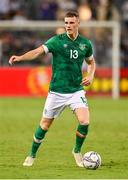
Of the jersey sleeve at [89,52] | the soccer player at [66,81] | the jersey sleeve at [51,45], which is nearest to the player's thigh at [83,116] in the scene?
the soccer player at [66,81]

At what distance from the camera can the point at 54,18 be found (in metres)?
31.1

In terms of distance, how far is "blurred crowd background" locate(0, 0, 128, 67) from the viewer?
2931cm

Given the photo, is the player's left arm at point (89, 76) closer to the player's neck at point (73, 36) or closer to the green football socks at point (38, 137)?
the player's neck at point (73, 36)

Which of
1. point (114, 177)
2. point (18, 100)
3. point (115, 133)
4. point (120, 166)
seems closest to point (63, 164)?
point (120, 166)

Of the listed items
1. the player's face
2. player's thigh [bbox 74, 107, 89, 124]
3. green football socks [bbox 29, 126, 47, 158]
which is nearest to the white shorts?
player's thigh [bbox 74, 107, 89, 124]

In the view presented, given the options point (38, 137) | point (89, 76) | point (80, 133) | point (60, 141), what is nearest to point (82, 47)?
point (89, 76)

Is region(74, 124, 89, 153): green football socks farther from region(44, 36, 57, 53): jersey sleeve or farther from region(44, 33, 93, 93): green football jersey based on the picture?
region(44, 36, 57, 53): jersey sleeve

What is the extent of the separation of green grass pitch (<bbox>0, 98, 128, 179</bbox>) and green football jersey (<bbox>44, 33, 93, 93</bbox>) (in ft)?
4.09

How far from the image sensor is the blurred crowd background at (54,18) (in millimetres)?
29312

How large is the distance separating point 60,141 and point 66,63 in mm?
4319

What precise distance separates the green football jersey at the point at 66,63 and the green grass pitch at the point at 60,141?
1.25m

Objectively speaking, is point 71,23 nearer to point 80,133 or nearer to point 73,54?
point 73,54

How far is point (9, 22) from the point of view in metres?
29.9

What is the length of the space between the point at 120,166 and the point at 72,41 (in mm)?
2068
